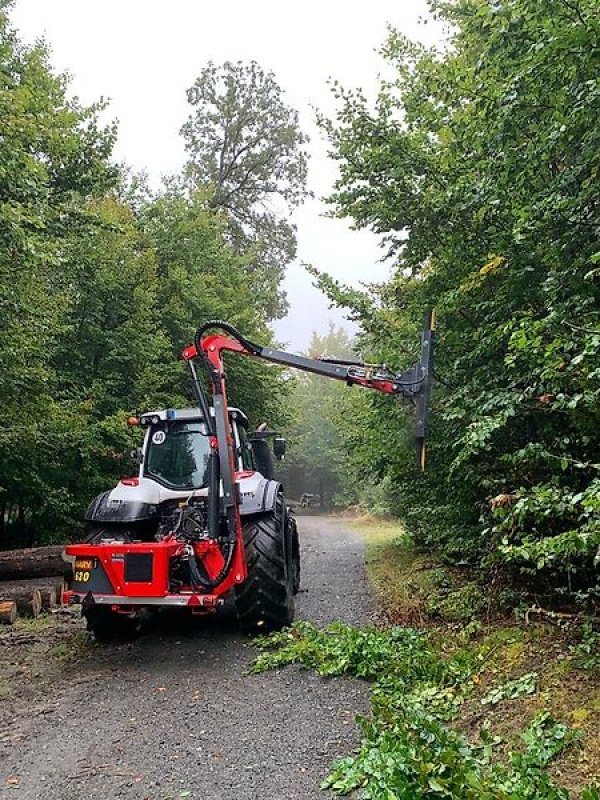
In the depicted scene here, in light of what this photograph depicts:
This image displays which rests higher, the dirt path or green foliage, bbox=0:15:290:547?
green foliage, bbox=0:15:290:547

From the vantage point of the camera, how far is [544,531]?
590 cm

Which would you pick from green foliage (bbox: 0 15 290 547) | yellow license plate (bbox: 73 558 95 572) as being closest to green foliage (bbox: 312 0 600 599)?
yellow license plate (bbox: 73 558 95 572)

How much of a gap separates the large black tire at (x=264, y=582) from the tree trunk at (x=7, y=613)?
113 inches

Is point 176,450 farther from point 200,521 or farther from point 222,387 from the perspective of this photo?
point 222,387

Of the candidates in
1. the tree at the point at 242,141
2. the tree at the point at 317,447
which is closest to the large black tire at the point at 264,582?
the tree at the point at 242,141

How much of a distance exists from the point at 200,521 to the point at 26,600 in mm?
3072

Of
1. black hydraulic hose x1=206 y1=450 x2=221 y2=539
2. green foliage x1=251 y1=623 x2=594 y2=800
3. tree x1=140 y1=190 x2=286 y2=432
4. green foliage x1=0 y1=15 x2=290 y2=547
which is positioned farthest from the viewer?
tree x1=140 y1=190 x2=286 y2=432

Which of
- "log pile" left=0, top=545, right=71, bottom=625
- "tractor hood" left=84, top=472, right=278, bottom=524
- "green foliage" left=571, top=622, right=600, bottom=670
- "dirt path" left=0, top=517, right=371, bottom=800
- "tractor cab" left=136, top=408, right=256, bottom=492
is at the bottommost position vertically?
"dirt path" left=0, top=517, right=371, bottom=800

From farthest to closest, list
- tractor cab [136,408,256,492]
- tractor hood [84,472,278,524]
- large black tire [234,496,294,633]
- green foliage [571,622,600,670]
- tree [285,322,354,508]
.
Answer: tree [285,322,354,508], tractor cab [136,408,256,492], tractor hood [84,472,278,524], large black tire [234,496,294,633], green foliage [571,622,600,670]

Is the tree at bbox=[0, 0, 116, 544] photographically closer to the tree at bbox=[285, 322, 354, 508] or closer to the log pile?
the log pile

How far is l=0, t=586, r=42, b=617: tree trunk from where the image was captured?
8.13m

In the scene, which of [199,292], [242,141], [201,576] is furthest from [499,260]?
[242,141]

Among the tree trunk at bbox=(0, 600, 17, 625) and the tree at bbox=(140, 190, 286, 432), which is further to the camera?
the tree at bbox=(140, 190, 286, 432)

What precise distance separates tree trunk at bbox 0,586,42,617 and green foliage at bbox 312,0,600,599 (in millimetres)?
4621
